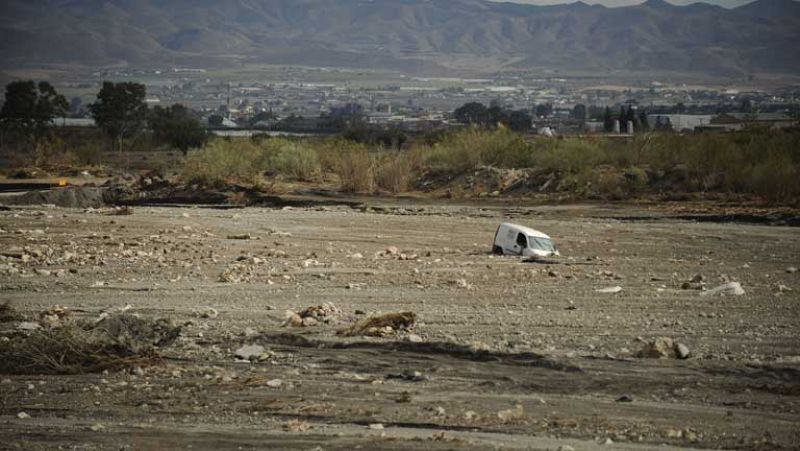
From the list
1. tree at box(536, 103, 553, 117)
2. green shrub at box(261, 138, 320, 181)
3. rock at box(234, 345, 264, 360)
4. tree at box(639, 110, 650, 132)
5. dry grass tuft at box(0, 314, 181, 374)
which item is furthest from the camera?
tree at box(536, 103, 553, 117)

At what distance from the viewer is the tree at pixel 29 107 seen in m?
79.7

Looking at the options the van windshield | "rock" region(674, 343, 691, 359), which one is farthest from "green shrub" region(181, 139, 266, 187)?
"rock" region(674, 343, 691, 359)

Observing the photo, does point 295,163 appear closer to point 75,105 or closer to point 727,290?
point 727,290

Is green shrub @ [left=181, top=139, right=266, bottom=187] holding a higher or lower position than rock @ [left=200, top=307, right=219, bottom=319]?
lower

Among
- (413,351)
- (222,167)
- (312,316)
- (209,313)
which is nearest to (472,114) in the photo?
(222,167)

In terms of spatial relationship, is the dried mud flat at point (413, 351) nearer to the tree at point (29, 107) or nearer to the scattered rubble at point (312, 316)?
the scattered rubble at point (312, 316)

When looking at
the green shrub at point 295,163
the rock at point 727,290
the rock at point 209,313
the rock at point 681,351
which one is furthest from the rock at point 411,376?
the green shrub at point 295,163

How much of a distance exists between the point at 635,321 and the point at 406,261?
25.0ft

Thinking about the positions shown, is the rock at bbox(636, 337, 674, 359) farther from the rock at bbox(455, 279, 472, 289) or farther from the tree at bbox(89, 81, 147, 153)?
the tree at bbox(89, 81, 147, 153)

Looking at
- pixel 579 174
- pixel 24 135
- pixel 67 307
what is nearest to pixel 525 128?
pixel 24 135

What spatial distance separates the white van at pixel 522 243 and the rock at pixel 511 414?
11477mm

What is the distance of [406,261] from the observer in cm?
2253

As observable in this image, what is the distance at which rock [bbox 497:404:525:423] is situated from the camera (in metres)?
11.3

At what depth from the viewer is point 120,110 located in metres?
81.1
